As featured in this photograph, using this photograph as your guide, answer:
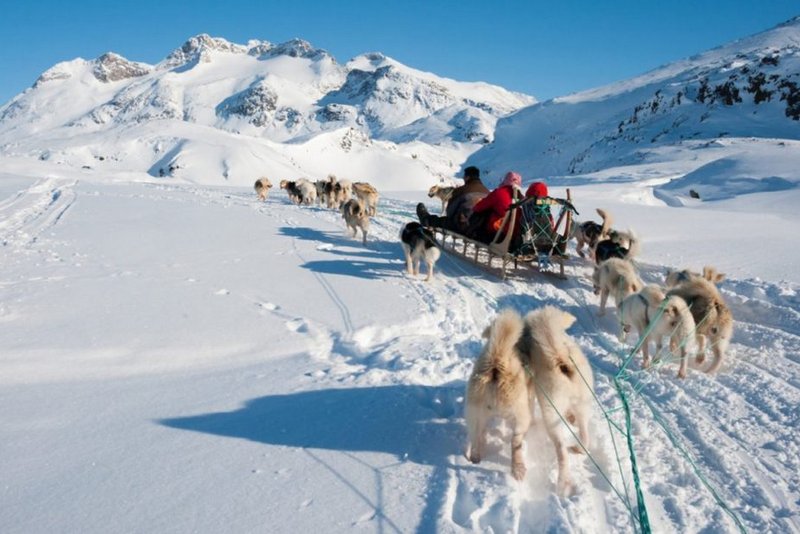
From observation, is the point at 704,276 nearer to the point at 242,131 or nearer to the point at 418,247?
the point at 418,247

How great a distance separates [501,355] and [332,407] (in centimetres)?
125

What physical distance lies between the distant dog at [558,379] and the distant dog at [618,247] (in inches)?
156

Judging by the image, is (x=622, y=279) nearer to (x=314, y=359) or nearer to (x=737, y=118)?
(x=314, y=359)

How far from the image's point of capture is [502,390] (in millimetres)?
2711

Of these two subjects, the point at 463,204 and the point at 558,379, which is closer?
the point at 558,379

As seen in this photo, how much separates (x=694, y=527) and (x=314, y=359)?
111 inches

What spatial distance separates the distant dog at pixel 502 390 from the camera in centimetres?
273

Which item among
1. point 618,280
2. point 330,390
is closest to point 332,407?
point 330,390

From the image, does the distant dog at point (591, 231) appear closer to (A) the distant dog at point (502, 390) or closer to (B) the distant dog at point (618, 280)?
(B) the distant dog at point (618, 280)

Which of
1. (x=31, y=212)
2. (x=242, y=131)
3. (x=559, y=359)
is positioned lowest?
(x=31, y=212)

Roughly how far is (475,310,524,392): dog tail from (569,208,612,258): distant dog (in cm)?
566

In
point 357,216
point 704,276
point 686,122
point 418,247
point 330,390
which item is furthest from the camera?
point 686,122

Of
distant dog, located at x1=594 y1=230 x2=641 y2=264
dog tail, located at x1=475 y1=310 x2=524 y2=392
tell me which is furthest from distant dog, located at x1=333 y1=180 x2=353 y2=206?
dog tail, located at x1=475 y1=310 x2=524 y2=392

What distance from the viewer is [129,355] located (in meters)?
4.20
